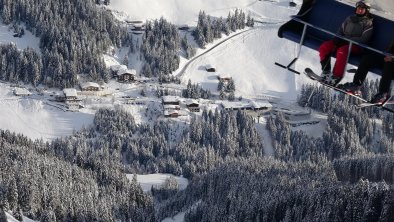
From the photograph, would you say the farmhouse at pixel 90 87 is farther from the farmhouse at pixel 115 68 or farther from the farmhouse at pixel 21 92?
the farmhouse at pixel 21 92

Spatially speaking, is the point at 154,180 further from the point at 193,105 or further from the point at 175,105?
the point at 193,105

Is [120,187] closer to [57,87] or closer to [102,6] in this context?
[57,87]

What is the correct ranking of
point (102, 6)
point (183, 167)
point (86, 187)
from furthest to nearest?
point (102, 6)
point (183, 167)
point (86, 187)

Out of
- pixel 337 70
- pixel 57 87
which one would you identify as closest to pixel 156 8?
pixel 57 87

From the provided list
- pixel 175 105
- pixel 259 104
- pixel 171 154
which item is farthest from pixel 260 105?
pixel 171 154

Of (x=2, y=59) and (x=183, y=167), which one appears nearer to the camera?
(x=183, y=167)

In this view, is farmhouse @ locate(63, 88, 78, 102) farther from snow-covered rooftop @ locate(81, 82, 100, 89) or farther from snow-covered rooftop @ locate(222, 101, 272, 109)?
snow-covered rooftop @ locate(222, 101, 272, 109)

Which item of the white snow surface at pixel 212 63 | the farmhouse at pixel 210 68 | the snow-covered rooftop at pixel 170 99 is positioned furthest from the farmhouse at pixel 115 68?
the farmhouse at pixel 210 68
